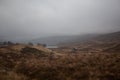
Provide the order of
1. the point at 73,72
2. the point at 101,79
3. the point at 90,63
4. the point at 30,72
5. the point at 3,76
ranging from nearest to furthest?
the point at 101,79 → the point at 3,76 → the point at 73,72 → the point at 30,72 → the point at 90,63

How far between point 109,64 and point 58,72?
18.6 feet

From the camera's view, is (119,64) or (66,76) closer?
(66,76)

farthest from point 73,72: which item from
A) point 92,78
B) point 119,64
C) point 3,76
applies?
point 3,76

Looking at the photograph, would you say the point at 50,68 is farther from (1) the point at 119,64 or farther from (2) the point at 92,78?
(1) the point at 119,64

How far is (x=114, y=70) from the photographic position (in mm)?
15930

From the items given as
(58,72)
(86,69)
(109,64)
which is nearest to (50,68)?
(58,72)

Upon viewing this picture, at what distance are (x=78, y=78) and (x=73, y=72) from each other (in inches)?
61.0

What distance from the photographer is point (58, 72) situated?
16.8m

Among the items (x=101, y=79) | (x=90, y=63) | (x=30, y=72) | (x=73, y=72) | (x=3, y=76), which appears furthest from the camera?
(x=90, y=63)

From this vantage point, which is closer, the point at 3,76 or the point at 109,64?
the point at 3,76

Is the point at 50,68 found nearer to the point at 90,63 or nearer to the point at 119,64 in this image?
the point at 90,63

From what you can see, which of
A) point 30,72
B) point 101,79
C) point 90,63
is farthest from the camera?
point 90,63

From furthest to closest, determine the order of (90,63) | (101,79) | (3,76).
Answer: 1. (90,63)
2. (3,76)
3. (101,79)

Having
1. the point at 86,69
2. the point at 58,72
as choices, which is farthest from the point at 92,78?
the point at 58,72
